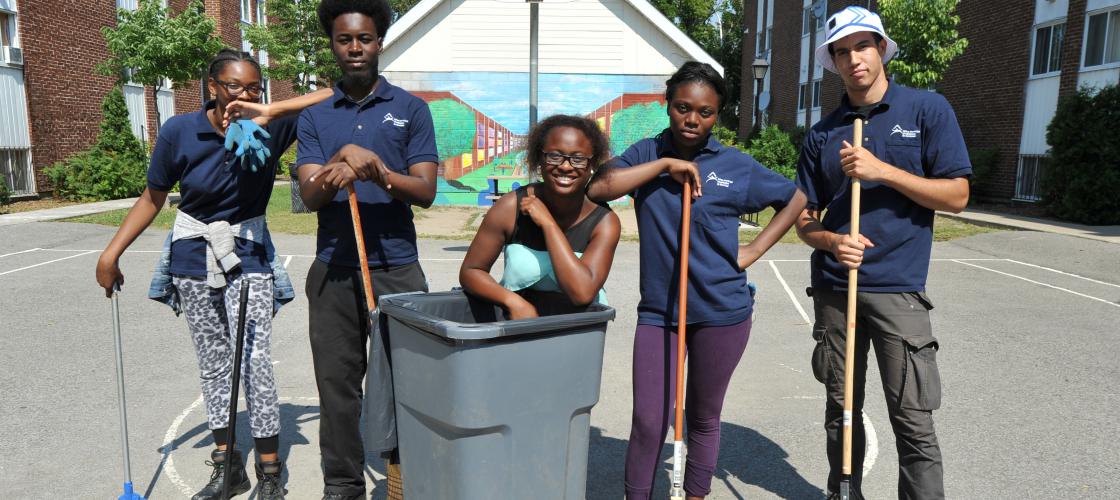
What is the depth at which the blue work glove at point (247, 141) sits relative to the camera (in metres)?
3.14

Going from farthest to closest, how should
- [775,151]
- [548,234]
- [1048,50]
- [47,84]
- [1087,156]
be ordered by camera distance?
1. [775,151]
2. [47,84]
3. [1048,50]
4. [1087,156]
5. [548,234]

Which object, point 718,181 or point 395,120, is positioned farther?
point 395,120

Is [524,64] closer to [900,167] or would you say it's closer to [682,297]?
[900,167]

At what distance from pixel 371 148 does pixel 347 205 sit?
0.85 feet

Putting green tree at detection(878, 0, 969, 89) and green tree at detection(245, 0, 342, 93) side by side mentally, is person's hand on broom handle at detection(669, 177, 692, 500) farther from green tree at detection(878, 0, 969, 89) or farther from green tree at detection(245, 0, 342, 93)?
green tree at detection(245, 0, 342, 93)

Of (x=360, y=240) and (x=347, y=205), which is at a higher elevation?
(x=347, y=205)

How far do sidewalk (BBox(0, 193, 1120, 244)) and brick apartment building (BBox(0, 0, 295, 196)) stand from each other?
2.04 meters

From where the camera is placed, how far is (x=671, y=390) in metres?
3.03

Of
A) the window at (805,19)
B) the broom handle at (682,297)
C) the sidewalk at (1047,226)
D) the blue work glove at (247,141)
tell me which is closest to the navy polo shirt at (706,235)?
the broom handle at (682,297)

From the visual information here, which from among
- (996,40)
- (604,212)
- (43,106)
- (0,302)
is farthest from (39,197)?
(996,40)

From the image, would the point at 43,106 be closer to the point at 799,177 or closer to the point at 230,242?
the point at 230,242

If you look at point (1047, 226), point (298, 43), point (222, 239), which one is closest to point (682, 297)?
point (222, 239)

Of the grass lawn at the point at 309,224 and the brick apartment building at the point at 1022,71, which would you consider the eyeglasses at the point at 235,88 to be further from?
the brick apartment building at the point at 1022,71

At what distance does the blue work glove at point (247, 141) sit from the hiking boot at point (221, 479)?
4.49ft
